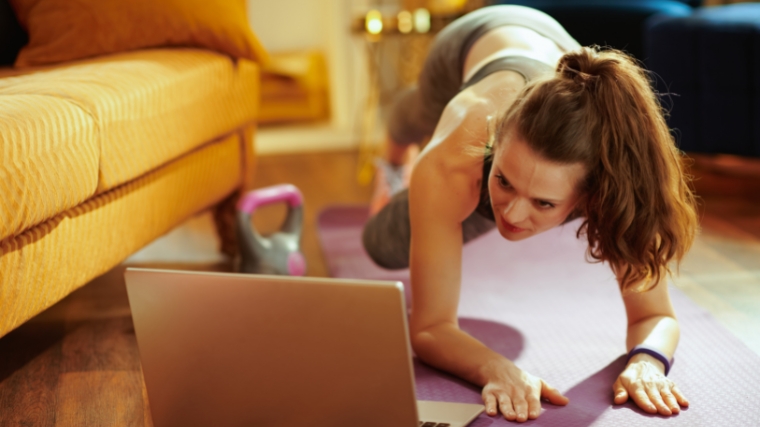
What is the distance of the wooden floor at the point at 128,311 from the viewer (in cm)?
126

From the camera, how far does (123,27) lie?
5.84ft

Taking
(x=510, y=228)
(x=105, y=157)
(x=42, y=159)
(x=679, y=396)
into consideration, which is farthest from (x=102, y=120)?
(x=679, y=396)

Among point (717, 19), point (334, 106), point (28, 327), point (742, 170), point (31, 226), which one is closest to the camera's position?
point (31, 226)

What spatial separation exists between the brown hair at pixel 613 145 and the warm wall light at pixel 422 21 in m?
1.83

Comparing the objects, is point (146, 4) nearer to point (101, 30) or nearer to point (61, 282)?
point (101, 30)

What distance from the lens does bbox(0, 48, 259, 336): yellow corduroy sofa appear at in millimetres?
1147

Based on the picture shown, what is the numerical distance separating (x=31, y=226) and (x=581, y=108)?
0.83 m

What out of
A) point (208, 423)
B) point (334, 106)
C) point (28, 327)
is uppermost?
point (208, 423)

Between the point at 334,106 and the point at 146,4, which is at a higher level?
the point at 146,4

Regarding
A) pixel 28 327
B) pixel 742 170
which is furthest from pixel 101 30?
pixel 742 170

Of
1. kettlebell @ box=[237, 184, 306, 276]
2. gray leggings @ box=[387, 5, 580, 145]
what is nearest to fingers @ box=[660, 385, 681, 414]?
gray leggings @ box=[387, 5, 580, 145]

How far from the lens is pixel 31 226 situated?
118cm

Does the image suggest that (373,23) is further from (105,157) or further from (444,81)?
(105,157)

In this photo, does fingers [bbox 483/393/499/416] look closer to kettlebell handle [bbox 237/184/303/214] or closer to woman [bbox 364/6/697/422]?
woman [bbox 364/6/697/422]
